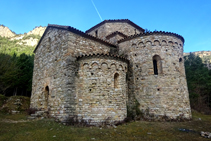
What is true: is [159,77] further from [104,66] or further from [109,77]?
[104,66]

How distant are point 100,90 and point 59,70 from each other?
3003mm

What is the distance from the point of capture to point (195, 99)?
19.5m

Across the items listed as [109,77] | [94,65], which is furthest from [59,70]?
[109,77]

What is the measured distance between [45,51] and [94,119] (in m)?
6.79

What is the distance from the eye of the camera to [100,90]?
7.81m

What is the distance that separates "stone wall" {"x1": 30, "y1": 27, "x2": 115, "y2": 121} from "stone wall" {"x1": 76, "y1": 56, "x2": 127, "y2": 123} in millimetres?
503

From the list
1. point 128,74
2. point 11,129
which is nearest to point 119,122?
point 128,74

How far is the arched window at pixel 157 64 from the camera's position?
9664 millimetres

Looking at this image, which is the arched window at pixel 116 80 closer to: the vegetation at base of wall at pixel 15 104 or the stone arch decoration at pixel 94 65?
the stone arch decoration at pixel 94 65

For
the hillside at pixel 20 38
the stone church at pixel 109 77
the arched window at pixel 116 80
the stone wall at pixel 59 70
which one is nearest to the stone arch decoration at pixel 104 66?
the stone church at pixel 109 77

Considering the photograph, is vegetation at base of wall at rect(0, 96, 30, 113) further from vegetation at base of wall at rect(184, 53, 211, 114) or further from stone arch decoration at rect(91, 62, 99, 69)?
vegetation at base of wall at rect(184, 53, 211, 114)

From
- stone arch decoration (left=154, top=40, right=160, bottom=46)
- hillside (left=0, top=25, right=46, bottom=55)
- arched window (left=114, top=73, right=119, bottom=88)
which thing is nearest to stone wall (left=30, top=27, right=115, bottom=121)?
arched window (left=114, top=73, right=119, bottom=88)

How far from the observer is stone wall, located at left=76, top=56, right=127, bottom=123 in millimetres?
7566

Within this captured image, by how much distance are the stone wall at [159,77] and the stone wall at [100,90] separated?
5.71ft
